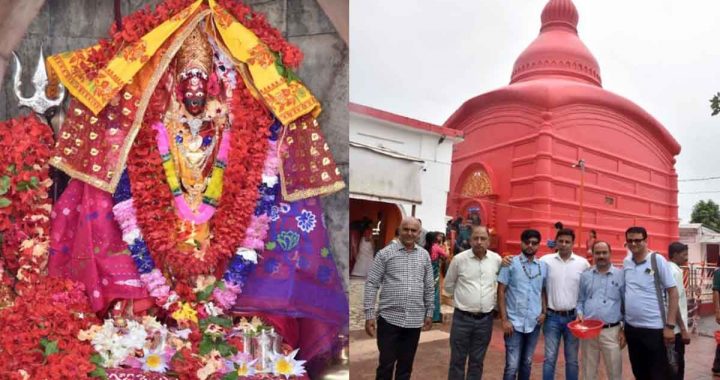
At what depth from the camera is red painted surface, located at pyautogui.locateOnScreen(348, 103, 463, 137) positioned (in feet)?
8.09

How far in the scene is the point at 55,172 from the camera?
2359 millimetres

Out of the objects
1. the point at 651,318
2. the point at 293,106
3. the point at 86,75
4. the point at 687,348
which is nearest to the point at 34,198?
the point at 86,75

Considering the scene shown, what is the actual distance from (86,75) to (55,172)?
0.47 metres

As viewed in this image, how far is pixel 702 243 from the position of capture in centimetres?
536

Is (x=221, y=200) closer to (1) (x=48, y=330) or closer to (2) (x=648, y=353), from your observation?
(1) (x=48, y=330)

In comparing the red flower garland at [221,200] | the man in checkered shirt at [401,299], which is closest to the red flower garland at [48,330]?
the red flower garland at [221,200]

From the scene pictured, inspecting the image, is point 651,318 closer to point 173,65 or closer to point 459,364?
point 459,364

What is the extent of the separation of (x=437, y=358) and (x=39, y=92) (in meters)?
2.65

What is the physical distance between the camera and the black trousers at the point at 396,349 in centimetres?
243

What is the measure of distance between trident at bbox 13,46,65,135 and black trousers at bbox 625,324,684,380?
2999 millimetres

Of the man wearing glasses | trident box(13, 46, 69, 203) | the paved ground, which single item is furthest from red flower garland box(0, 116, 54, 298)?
the man wearing glasses

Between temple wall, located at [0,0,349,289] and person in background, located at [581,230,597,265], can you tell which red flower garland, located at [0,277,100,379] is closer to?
temple wall, located at [0,0,349,289]

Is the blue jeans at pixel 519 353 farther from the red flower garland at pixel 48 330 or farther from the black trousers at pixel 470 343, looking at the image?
the red flower garland at pixel 48 330

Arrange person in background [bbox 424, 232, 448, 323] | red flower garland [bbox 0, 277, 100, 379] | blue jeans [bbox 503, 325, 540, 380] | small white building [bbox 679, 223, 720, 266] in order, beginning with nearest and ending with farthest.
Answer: red flower garland [bbox 0, 277, 100, 379] < blue jeans [bbox 503, 325, 540, 380] < person in background [bbox 424, 232, 448, 323] < small white building [bbox 679, 223, 720, 266]
